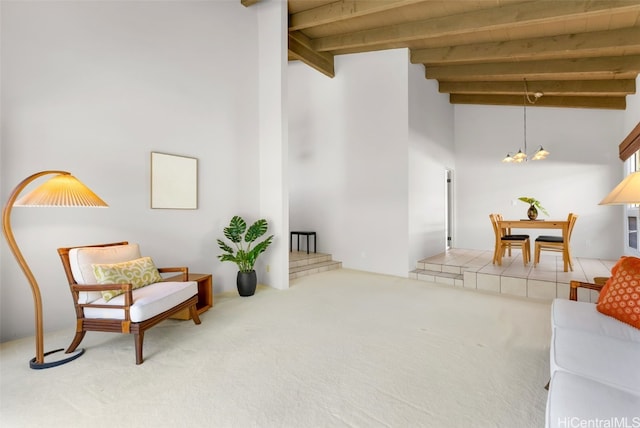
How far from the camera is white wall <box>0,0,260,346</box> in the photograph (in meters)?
2.73

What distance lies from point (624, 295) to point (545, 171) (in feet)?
16.9

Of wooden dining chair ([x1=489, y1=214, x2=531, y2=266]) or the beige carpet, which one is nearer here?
the beige carpet

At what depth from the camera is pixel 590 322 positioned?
2.01 meters

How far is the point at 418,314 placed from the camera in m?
3.45

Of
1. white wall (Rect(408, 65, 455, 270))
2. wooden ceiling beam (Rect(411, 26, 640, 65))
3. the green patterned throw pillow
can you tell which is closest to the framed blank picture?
the green patterned throw pillow

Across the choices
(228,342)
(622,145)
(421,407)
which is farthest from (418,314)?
(622,145)

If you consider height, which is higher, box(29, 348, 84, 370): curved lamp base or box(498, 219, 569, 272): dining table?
box(498, 219, 569, 272): dining table

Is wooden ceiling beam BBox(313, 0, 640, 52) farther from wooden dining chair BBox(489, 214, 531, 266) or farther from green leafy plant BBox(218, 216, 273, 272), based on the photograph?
green leafy plant BBox(218, 216, 273, 272)

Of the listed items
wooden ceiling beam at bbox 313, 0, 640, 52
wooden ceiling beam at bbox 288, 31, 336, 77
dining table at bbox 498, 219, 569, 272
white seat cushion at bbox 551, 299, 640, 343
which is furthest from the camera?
wooden ceiling beam at bbox 288, 31, 336, 77

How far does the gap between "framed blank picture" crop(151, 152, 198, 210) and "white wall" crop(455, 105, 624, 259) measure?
5830 mm

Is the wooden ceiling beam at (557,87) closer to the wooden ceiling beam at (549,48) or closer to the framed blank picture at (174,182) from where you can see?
the wooden ceiling beam at (549,48)

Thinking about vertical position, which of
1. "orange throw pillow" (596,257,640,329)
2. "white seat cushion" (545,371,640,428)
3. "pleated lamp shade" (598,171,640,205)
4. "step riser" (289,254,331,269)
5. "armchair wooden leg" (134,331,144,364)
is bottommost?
"armchair wooden leg" (134,331,144,364)

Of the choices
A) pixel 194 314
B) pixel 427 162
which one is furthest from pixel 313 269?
pixel 427 162

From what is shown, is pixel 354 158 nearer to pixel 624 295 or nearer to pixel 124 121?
pixel 124 121
